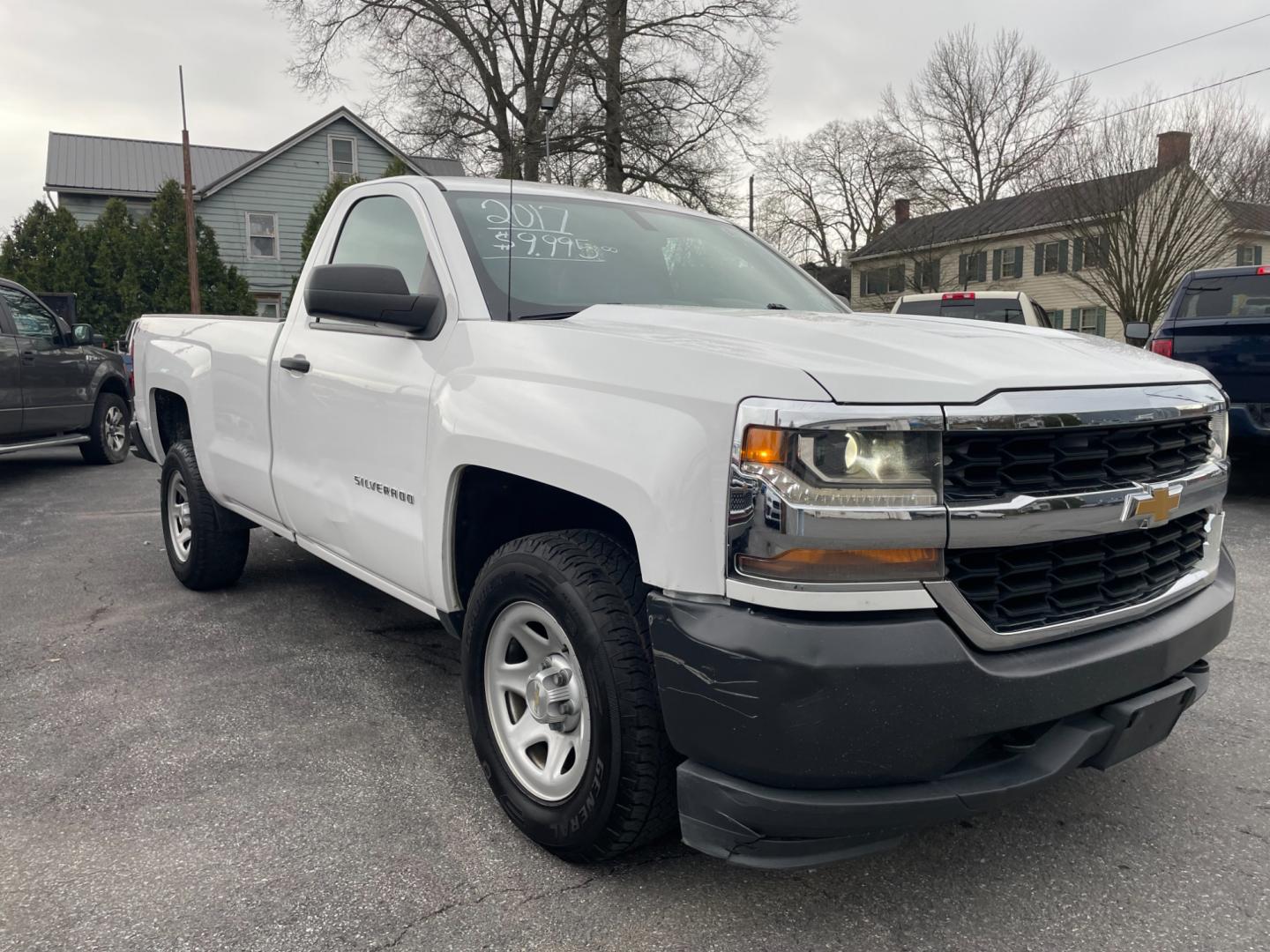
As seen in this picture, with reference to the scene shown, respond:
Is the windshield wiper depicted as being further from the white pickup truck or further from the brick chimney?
the brick chimney

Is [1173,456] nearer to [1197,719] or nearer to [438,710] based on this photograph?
[1197,719]

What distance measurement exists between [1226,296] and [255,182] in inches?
1103

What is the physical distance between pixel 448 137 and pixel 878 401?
26.7m

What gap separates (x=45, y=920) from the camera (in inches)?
93.7

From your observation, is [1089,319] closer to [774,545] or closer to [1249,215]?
[1249,215]

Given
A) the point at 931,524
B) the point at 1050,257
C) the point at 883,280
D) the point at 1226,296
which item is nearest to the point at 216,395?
the point at 931,524

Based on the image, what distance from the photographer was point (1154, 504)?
7.68 ft

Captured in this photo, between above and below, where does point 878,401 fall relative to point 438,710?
above

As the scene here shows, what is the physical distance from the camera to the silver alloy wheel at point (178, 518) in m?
5.34

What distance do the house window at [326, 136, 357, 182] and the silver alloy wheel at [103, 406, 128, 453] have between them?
21523 millimetres

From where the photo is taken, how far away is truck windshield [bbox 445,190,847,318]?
314 centimetres

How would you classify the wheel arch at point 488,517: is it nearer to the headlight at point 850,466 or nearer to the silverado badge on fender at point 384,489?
the silverado badge on fender at point 384,489

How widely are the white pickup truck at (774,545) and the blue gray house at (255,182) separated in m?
27.7

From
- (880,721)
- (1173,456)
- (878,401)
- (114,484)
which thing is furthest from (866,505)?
(114,484)
